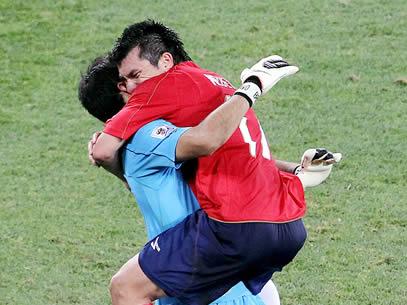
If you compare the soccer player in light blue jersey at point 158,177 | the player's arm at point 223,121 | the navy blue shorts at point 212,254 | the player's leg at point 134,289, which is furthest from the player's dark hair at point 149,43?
the player's leg at point 134,289

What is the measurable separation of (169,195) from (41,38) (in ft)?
25.2

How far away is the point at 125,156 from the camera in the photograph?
5367 millimetres

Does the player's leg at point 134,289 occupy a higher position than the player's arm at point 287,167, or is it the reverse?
the player's arm at point 287,167

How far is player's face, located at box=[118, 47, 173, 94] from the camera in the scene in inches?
215

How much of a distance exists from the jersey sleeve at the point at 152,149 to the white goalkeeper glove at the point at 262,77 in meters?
0.32

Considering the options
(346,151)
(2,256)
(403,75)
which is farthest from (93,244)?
(403,75)

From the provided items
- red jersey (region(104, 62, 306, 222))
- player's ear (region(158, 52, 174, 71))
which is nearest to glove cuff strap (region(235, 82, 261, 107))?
red jersey (region(104, 62, 306, 222))

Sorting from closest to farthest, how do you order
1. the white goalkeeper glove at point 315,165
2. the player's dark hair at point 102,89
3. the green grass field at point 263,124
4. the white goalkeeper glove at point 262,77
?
the white goalkeeper glove at point 262,77
the player's dark hair at point 102,89
the white goalkeeper glove at point 315,165
the green grass field at point 263,124

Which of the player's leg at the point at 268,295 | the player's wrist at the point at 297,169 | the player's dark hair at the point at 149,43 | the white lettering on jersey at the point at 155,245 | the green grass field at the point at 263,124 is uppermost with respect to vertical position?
the player's dark hair at the point at 149,43

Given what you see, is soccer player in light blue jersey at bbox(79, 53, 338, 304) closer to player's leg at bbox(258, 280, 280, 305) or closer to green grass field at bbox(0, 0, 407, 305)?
player's leg at bbox(258, 280, 280, 305)

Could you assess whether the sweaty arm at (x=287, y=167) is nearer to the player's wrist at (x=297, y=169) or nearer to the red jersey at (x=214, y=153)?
the player's wrist at (x=297, y=169)

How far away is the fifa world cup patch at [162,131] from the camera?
517 centimetres

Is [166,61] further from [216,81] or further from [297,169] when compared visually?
[297,169]

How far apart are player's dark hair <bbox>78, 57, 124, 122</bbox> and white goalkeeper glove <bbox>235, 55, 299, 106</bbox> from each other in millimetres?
711
